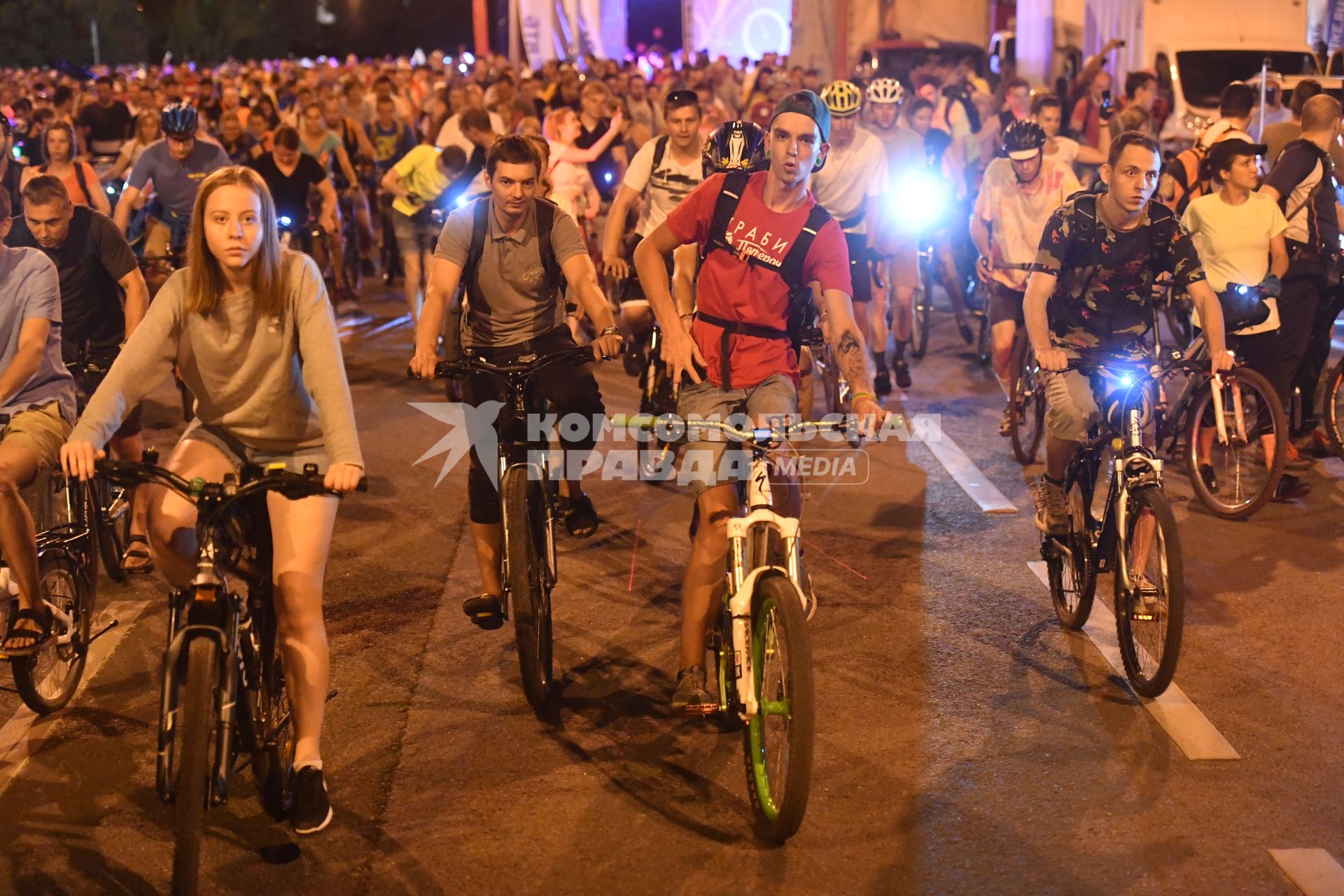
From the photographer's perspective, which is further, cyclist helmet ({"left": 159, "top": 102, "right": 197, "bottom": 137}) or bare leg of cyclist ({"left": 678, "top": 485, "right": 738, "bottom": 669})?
cyclist helmet ({"left": 159, "top": 102, "right": 197, "bottom": 137})

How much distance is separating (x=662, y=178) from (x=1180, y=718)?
5149mm

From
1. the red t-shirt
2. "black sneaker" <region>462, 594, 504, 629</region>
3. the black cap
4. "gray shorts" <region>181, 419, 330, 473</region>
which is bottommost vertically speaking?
"black sneaker" <region>462, 594, 504, 629</region>

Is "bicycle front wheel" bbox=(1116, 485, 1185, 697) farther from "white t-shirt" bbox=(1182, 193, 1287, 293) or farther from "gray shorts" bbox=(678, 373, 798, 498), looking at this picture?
"white t-shirt" bbox=(1182, 193, 1287, 293)

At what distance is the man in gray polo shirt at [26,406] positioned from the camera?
540 cm

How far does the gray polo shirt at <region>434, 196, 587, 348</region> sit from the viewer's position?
242 inches

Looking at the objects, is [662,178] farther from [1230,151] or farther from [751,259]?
[751,259]

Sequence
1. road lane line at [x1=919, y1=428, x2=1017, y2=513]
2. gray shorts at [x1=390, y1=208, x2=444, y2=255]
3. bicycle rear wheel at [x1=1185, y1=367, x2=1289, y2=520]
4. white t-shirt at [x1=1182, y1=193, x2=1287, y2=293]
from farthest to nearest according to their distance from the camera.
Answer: gray shorts at [x1=390, y1=208, x2=444, y2=255], road lane line at [x1=919, y1=428, x2=1017, y2=513], white t-shirt at [x1=1182, y1=193, x2=1287, y2=293], bicycle rear wheel at [x1=1185, y1=367, x2=1289, y2=520]

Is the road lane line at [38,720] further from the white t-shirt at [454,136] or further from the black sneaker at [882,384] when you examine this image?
the white t-shirt at [454,136]

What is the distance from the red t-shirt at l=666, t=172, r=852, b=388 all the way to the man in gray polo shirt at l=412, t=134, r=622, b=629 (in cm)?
56

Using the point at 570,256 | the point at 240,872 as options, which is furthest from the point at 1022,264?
the point at 240,872

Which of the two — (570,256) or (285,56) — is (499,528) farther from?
(285,56)

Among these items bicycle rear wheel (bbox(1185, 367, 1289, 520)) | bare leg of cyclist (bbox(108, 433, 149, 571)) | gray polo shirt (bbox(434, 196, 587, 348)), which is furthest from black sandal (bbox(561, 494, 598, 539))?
bicycle rear wheel (bbox(1185, 367, 1289, 520))

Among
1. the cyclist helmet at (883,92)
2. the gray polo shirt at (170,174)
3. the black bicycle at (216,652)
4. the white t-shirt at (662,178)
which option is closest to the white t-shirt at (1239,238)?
the white t-shirt at (662,178)

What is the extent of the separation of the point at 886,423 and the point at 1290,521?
423 cm
